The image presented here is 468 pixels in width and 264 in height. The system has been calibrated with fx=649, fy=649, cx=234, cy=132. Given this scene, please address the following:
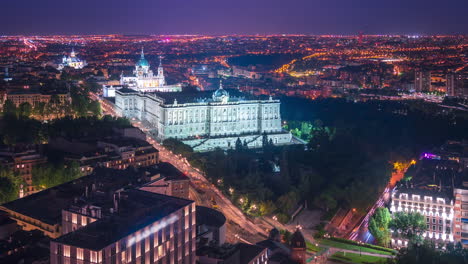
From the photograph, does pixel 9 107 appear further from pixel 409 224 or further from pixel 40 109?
pixel 409 224

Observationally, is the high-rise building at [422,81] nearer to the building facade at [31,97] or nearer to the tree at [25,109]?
the building facade at [31,97]

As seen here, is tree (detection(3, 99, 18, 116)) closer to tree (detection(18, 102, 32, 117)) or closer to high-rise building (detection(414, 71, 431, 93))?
tree (detection(18, 102, 32, 117))

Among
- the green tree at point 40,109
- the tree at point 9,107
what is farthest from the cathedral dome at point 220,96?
the tree at point 9,107

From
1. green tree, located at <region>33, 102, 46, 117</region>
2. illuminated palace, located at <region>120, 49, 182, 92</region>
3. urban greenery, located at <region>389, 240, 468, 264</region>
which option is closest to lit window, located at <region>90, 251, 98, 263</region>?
urban greenery, located at <region>389, 240, 468, 264</region>

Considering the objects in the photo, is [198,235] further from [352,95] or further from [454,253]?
[352,95]

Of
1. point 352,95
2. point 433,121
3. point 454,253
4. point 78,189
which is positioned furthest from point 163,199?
point 352,95

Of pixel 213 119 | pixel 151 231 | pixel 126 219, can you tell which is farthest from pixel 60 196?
pixel 213 119
